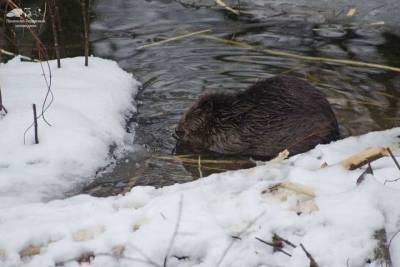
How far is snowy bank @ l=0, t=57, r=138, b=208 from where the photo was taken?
10.7 feet

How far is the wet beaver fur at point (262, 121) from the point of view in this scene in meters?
3.85

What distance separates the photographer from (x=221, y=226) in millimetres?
2359

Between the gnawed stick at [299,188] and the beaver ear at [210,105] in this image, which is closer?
the gnawed stick at [299,188]

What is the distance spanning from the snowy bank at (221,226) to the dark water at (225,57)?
938mm

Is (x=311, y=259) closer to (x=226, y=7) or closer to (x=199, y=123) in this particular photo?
(x=199, y=123)

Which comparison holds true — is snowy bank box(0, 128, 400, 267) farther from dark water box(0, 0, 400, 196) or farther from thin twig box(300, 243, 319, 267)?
dark water box(0, 0, 400, 196)

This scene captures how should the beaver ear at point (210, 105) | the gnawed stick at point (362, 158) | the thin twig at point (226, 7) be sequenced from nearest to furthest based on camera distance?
the gnawed stick at point (362, 158)
the beaver ear at point (210, 105)
the thin twig at point (226, 7)

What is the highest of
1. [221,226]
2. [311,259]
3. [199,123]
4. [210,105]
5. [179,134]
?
[311,259]

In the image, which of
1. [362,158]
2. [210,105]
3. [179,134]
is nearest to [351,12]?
[210,105]

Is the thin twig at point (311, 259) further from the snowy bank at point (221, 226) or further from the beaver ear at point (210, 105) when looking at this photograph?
the beaver ear at point (210, 105)

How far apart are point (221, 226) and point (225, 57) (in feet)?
11.1

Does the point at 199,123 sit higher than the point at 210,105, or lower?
lower

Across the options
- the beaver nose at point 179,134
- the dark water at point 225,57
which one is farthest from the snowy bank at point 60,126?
the beaver nose at point 179,134

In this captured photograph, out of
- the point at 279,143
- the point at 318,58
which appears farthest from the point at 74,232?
the point at 318,58
